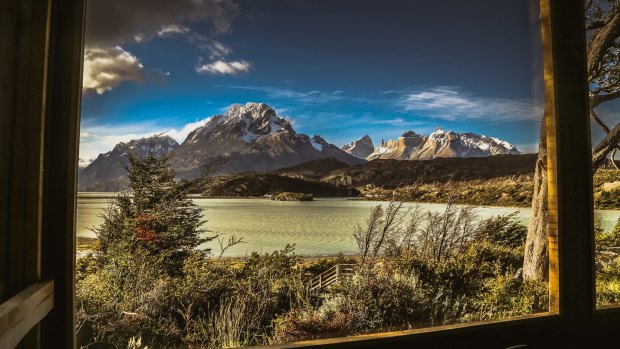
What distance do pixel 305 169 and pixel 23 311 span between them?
4.69 m

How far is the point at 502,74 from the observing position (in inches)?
208

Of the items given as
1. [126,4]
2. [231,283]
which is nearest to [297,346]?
[231,283]

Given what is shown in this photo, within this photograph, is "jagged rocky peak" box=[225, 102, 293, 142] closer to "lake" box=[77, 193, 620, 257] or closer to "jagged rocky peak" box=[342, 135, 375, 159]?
"jagged rocky peak" box=[342, 135, 375, 159]

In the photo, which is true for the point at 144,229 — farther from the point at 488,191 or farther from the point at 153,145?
the point at 488,191

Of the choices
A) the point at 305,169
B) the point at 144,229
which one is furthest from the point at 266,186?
the point at 144,229

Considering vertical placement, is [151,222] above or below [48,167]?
below

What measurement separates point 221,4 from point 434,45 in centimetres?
270

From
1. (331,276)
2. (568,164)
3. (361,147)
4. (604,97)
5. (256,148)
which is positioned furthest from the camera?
(361,147)

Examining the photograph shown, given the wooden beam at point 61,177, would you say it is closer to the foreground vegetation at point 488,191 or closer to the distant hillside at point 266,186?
the distant hillside at point 266,186

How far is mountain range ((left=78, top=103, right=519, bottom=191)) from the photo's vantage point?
4.20m

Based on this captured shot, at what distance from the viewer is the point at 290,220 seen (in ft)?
19.3

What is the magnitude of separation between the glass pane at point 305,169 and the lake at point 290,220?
3 centimetres

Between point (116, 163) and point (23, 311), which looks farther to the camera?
point (116, 163)

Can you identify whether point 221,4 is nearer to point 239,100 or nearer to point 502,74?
point 239,100
